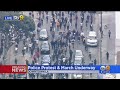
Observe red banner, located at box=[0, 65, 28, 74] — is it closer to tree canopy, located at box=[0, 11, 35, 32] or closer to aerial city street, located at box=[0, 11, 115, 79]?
aerial city street, located at box=[0, 11, 115, 79]

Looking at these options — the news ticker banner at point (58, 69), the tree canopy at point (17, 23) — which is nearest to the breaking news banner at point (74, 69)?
the news ticker banner at point (58, 69)

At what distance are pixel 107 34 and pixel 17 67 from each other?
1.57 metres

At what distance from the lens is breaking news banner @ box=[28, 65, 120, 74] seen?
1337 inches

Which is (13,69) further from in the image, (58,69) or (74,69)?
(74,69)

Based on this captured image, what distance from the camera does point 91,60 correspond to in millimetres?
34000

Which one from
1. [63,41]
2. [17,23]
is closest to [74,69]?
[63,41]

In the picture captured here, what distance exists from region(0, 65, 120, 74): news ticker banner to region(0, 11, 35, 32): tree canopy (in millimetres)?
625

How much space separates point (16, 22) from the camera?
34125 millimetres

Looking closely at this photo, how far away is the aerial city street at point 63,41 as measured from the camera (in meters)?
34.0

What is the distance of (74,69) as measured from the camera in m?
34.0

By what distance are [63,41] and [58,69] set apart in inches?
18.7

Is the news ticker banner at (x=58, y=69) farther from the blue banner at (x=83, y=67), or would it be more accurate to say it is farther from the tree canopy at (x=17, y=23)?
the tree canopy at (x=17, y=23)

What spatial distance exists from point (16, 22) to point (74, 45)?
1029 mm
